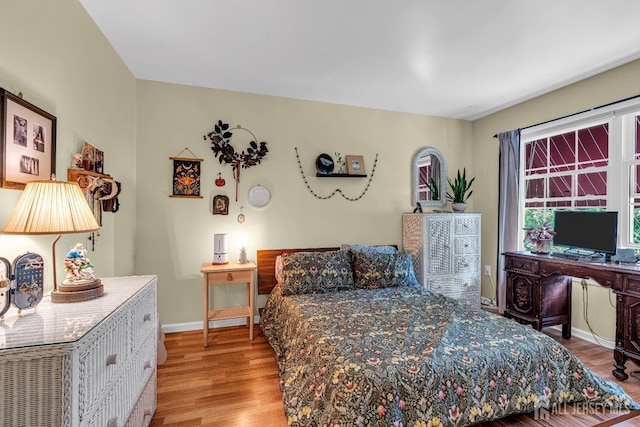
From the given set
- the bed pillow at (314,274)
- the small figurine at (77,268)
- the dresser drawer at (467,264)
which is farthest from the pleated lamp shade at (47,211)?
the dresser drawer at (467,264)

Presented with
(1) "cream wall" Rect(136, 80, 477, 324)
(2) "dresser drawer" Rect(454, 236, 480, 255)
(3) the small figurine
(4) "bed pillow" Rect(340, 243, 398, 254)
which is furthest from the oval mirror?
(3) the small figurine

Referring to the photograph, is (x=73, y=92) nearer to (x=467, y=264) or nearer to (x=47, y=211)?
(x=47, y=211)

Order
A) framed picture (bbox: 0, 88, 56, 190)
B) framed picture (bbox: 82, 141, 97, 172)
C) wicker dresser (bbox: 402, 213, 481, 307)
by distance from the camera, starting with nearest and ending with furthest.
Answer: framed picture (bbox: 0, 88, 56, 190)
framed picture (bbox: 82, 141, 97, 172)
wicker dresser (bbox: 402, 213, 481, 307)

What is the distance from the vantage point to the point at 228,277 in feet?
9.51

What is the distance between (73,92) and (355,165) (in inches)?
106

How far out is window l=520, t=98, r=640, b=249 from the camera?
8.93ft

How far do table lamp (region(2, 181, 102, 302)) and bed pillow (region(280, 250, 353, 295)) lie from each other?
1639mm

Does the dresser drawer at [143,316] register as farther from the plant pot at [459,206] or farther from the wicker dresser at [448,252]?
the plant pot at [459,206]

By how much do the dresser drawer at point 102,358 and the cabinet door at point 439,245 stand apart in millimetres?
3074

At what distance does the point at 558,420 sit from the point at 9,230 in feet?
9.12

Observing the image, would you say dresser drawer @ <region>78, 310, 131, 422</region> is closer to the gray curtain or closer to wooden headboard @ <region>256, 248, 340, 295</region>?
wooden headboard @ <region>256, 248, 340, 295</region>

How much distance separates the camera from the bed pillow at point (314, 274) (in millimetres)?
2777

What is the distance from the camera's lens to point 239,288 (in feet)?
10.7

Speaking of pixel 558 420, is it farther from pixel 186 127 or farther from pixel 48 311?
pixel 186 127
